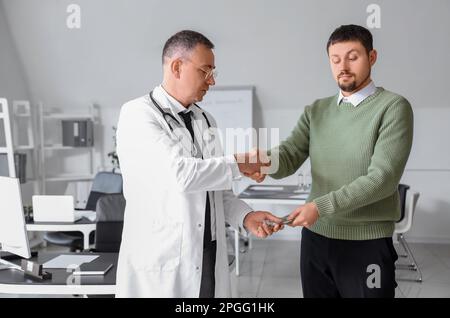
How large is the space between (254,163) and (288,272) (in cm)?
259

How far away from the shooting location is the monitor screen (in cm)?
171

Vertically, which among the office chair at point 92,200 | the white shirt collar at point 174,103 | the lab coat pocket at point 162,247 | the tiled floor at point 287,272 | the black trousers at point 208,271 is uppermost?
the white shirt collar at point 174,103

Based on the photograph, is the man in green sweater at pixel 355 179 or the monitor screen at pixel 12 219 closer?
the man in green sweater at pixel 355 179

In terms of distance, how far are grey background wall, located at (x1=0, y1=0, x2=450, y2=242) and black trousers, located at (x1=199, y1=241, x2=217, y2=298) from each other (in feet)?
10.6

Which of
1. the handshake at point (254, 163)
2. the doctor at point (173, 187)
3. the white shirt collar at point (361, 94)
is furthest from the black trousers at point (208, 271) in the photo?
the white shirt collar at point (361, 94)

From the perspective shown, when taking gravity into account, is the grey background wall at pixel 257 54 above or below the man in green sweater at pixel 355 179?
above

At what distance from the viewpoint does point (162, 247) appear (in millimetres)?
1366

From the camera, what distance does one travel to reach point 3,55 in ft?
15.1

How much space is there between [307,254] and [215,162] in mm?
523

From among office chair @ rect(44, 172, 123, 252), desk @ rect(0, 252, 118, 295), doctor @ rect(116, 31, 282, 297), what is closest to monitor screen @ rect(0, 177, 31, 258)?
desk @ rect(0, 252, 118, 295)

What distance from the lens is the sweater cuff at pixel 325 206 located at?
1370mm

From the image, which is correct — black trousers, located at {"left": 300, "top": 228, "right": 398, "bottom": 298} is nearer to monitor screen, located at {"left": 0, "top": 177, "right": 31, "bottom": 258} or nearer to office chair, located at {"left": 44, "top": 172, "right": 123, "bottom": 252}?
monitor screen, located at {"left": 0, "top": 177, "right": 31, "bottom": 258}

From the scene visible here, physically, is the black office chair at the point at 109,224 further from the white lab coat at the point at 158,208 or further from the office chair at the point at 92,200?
the white lab coat at the point at 158,208

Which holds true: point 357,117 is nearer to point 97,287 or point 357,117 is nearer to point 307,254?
point 307,254
